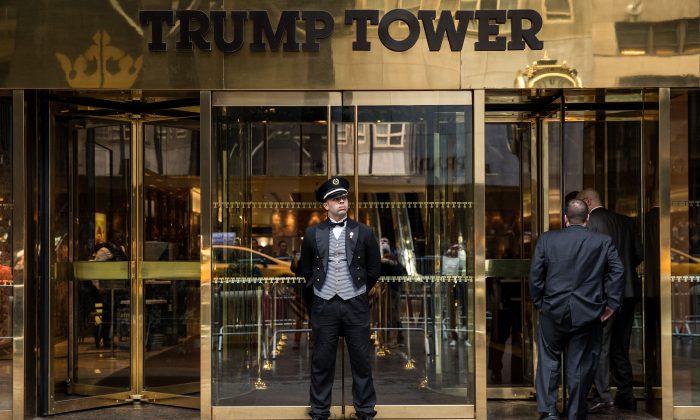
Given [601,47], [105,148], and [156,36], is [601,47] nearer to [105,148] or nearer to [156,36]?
[156,36]

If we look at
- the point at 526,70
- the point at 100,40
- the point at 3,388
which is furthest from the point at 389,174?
the point at 3,388

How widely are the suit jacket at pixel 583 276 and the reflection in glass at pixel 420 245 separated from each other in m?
0.85

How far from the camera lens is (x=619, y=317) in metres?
8.48

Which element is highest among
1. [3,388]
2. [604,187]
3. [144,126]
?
[144,126]

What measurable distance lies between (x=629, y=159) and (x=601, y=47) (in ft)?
4.82

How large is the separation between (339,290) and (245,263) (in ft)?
3.50

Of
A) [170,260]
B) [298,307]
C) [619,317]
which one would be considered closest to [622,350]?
[619,317]

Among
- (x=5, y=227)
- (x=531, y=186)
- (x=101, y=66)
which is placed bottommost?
(x=5, y=227)

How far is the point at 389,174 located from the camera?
8.07 metres

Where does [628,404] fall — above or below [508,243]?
below

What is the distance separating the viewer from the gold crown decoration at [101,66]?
7656 millimetres

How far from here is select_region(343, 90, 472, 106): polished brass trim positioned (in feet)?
25.8

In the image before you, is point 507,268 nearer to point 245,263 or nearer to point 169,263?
point 245,263

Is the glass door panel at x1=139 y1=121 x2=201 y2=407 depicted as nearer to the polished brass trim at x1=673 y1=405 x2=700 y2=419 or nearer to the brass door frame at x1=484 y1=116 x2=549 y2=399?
the brass door frame at x1=484 y1=116 x2=549 y2=399
